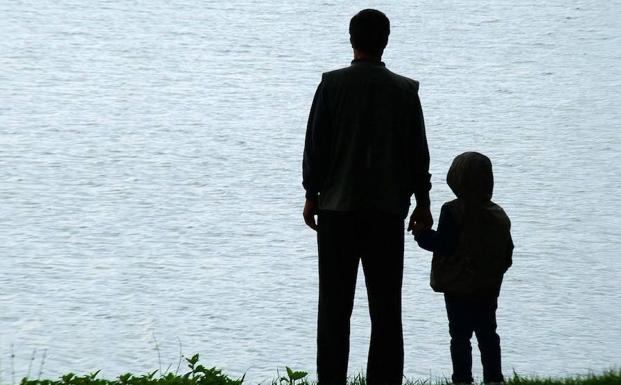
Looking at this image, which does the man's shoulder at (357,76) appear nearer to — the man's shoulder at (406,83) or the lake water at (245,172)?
the man's shoulder at (406,83)

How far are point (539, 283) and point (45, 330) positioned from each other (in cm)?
347

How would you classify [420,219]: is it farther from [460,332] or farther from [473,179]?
[460,332]

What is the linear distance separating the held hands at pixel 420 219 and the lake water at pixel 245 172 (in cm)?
173

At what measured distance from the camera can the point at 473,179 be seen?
249 inches

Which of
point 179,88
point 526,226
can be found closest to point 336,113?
point 526,226

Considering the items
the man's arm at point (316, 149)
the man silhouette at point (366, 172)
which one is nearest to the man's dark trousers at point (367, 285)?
the man silhouette at point (366, 172)

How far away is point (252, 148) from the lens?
532 inches

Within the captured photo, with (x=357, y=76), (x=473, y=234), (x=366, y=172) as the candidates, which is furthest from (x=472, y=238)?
(x=357, y=76)

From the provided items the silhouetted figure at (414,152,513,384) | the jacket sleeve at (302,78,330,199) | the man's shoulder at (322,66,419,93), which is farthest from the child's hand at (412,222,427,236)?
the man's shoulder at (322,66,419,93)

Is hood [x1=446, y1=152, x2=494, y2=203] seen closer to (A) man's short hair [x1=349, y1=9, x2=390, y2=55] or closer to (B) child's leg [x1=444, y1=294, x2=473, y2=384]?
(B) child's leg [x1=444, y1=294, x2=473, y2=384]

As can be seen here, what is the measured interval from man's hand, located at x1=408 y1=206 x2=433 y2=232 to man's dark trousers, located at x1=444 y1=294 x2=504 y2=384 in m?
0.58

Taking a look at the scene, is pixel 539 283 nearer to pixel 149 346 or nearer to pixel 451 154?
pixel 149 346

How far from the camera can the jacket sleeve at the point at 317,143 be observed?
19.1ft

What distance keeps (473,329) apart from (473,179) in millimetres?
759
